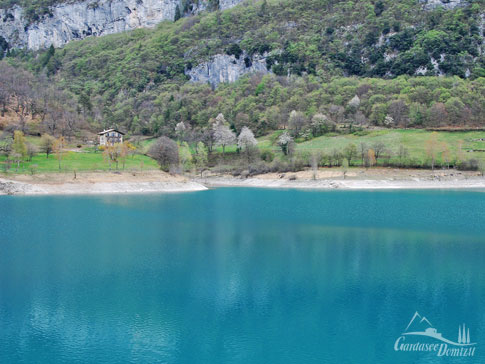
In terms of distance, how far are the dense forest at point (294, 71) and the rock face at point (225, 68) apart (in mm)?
3012

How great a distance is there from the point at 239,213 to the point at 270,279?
944 inches

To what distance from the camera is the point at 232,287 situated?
21.6m

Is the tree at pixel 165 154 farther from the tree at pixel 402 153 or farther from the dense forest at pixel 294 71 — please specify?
the tree at pixel 402 153

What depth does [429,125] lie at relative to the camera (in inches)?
4055

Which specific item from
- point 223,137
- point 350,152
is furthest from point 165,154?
point 350,152

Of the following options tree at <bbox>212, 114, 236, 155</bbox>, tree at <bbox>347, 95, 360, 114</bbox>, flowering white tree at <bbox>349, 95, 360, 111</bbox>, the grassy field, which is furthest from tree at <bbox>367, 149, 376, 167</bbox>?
flowering white tree at <bbox>349, 95, 360, 111</bbox>

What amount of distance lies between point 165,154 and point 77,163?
1796 centimetres

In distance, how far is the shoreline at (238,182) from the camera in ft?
201

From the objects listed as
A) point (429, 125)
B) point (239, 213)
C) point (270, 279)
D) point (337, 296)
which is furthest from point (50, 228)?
point (429, 125)

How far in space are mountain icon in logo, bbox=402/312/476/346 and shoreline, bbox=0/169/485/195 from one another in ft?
176

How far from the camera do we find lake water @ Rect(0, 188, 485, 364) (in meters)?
15.6

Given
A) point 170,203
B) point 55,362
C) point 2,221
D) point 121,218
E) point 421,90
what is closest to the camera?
point 55,362

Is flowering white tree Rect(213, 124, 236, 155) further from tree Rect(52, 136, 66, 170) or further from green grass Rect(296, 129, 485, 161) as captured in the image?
tree Rect(52, 136, 66, 170)

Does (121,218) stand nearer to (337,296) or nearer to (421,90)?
(337,296)
